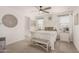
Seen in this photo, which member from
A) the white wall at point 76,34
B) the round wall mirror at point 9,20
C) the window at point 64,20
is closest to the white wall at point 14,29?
the round wall mirror at point 9,20

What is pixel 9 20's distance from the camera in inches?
71.2

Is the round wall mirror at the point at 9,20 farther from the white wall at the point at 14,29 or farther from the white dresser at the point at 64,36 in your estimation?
the white dresser at the point at 64,36

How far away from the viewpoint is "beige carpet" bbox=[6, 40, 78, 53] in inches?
69.9

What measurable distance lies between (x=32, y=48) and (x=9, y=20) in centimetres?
63

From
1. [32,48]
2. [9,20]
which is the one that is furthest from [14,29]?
[32,48]

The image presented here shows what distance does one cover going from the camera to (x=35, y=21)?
5.91ft

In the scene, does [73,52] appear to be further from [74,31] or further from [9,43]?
[9,43]

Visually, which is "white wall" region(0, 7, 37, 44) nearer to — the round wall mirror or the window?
the round wall mirror

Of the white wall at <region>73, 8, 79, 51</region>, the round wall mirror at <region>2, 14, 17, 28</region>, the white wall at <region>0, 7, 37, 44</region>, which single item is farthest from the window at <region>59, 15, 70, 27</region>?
the round wall mirror at <region>2, 14, 17, 28</region>

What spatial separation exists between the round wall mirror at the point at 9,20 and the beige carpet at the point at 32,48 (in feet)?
1.11

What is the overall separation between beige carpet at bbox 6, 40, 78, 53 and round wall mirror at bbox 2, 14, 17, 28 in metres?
0.34

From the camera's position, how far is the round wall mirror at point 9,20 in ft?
5.82
